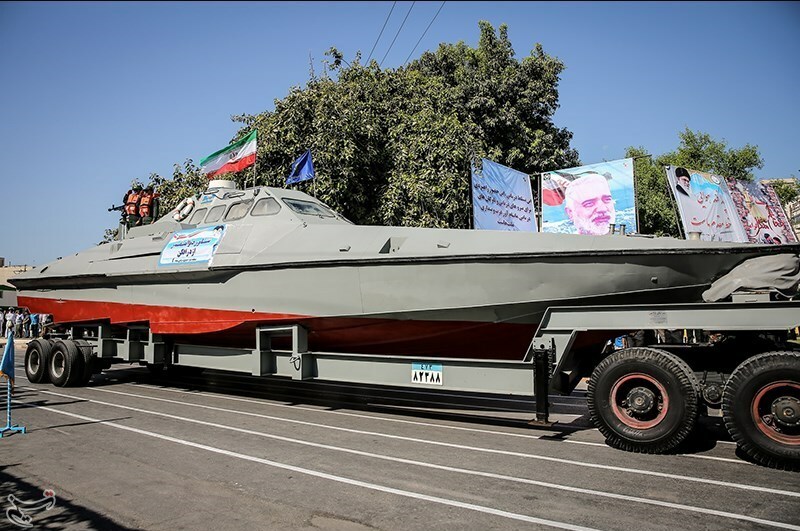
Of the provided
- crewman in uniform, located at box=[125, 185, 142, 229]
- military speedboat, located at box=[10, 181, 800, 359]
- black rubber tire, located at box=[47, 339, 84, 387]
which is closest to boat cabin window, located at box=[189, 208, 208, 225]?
military speedboat, located at box=[10, 181, 800, 359]

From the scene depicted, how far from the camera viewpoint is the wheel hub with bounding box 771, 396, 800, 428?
5.34m

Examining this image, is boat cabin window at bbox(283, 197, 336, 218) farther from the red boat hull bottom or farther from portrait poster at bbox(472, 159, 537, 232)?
portrait poster at bbox(472, 159, 537, 232)

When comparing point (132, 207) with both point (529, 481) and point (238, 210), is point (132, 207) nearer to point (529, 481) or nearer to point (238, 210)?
point (238, 210)

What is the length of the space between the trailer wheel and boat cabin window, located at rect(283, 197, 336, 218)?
514 cm

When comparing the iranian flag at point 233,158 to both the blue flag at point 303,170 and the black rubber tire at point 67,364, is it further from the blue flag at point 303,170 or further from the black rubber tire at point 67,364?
the black rubber tire at point 67,364

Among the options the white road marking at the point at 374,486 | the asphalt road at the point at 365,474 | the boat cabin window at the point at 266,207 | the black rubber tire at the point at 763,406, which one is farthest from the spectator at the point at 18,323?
the black rubber tire at the point at 763,406

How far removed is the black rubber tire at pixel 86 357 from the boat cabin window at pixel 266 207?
4920 millimetres

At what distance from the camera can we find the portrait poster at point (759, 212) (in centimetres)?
2052

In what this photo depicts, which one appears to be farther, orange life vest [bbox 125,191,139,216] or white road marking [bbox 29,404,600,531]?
orange life vest [bbox 125,191,139,216]

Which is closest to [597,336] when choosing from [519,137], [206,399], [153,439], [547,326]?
[547,326]

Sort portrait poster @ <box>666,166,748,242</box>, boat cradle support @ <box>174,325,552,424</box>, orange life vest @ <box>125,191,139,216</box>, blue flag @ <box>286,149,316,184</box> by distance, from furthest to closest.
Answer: portrait poster @ <box>666,166,748,242</box> < orange life vest @ <box>125,191,139,216</box> < blue flag @ <box>286,149,316,184</box> < boat cradle support @ <box>174,325,552,424</box>

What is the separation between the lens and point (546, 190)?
1878 centimetres

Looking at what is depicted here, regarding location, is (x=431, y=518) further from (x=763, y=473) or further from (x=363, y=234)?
(x=363, y=234)

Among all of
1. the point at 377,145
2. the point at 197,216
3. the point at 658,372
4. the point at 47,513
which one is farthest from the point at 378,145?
the point at 47,513
